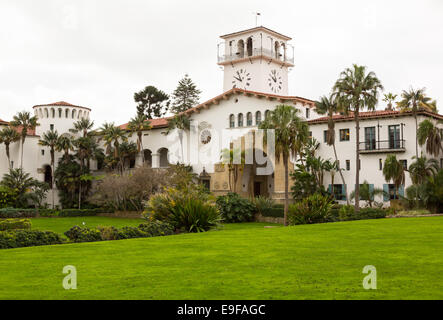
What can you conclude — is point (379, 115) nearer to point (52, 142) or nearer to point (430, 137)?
point (430, 137)

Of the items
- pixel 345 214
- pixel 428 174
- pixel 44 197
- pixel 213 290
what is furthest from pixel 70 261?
pixel 44 197

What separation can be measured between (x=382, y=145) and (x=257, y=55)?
76.7 ft

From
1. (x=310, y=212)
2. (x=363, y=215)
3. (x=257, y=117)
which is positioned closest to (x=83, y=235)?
(x=310, y=212)

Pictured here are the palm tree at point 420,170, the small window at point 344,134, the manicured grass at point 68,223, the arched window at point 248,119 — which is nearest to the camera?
the palm tree at point 420,170

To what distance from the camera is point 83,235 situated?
19.8 m

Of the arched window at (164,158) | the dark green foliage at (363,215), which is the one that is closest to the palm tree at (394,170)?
the dark green foliage at (363,215)

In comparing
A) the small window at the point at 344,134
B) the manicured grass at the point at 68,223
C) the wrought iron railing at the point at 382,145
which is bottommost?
the manicured grass at the point at 68,223

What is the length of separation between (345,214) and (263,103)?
1982 cm

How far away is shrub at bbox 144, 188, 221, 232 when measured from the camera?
2388 cm

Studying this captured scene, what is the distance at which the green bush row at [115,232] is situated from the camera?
65.3 feet

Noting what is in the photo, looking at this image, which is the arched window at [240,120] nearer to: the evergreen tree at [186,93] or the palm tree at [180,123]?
the palm tree at [180,123]

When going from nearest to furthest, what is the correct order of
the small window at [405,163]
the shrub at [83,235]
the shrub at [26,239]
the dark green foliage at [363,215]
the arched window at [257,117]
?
the shrub at [26,239]
the shrub at [83,235]
the dark green foliage at [363,215]
the small window at [405,163]
the arched window at [257,117]

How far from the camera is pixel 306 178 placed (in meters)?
47.5
